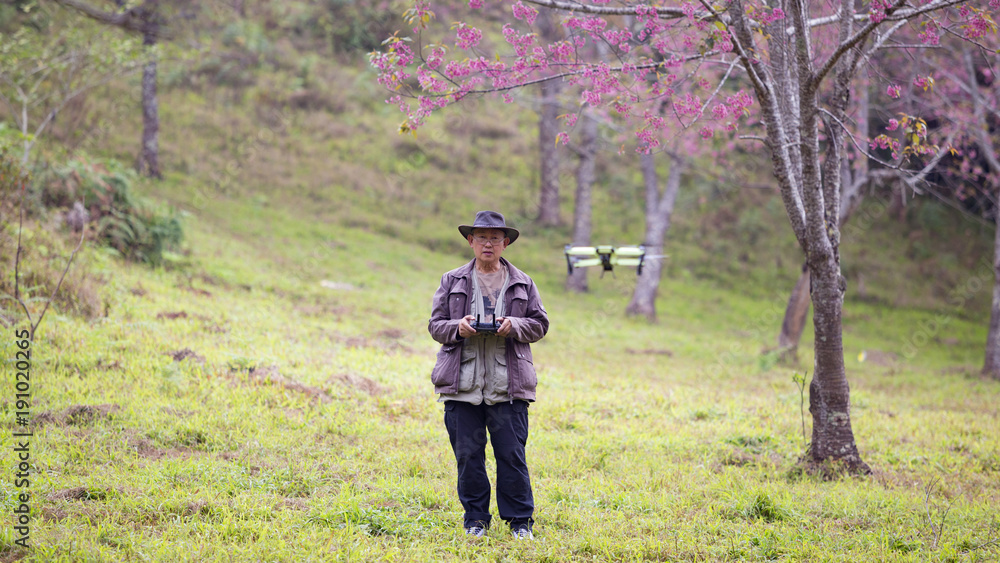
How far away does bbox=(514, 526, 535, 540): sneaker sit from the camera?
4.45 m

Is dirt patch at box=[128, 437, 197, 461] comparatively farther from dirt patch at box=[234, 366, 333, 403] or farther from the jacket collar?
the jacket collar

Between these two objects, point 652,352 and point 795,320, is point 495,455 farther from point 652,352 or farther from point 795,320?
point 795,320

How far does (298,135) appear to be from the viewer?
23891 mm

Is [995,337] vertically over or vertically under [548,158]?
under

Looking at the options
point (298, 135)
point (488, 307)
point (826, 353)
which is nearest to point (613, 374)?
point (826, 353)

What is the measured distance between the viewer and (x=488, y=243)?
4535 millimetres

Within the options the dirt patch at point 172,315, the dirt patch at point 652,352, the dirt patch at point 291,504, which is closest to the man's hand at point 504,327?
the dirt patch at point 291,504

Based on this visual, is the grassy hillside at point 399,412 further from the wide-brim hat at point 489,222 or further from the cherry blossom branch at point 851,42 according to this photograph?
A: the cherry blossom branch at point 851,42

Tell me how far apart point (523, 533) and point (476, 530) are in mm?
301

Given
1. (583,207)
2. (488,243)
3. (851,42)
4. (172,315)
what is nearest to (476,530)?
(488,243)

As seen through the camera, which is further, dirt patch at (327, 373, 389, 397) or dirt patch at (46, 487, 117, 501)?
dirt patch at (327, 373, 389, 397)

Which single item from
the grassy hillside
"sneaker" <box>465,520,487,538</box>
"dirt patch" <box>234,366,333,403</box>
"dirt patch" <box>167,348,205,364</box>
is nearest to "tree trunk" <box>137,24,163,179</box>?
the grassy hillside

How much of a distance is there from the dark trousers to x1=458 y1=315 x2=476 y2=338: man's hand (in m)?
0.52

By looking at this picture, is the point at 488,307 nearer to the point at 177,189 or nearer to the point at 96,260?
the point at 96,260
